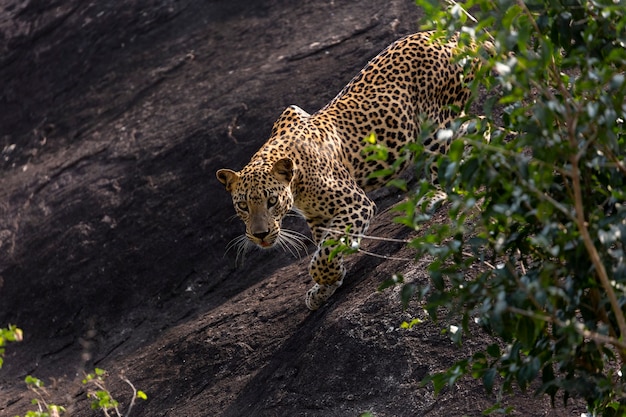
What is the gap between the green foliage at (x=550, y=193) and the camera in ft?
14.5

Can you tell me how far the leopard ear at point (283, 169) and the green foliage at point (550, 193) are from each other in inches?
135

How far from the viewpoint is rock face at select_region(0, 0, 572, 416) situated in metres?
8.26

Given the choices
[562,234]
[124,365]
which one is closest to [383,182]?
[124,365]

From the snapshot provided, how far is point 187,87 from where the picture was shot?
46.7 feet

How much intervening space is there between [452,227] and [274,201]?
3.59 metres

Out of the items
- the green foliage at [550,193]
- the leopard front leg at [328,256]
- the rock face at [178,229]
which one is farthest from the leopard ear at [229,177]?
the green foliage at [550,193]

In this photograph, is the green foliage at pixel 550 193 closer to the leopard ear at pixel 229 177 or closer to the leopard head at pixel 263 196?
the leopard head at pixel 263 196

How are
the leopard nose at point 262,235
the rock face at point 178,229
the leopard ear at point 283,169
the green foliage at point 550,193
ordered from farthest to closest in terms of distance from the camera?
the leopard ear at point 283,169, the leopard nose at point 262,235, the rock face at point 178,229, the green foliage at point 550,193

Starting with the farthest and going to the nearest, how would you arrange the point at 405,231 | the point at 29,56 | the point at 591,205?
the point at 29,56 < the point at 405,231 < the point at 591,205

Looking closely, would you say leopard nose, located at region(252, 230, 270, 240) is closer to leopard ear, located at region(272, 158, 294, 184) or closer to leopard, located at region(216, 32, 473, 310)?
leopard, located at region(216, 32, 473, 310)

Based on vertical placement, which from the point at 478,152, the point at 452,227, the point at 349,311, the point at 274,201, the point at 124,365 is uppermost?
the point at 478,152

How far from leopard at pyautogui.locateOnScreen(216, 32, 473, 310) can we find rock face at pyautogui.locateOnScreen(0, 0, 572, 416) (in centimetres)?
53

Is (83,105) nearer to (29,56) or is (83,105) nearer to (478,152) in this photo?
(29,56)

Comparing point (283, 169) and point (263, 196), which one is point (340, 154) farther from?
point (263, 196)
